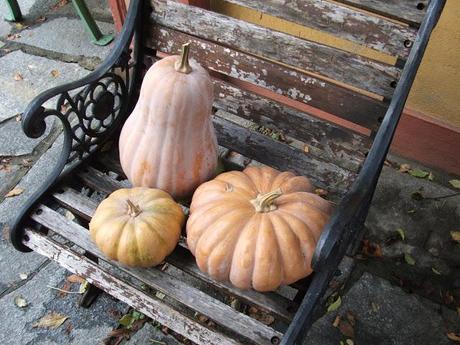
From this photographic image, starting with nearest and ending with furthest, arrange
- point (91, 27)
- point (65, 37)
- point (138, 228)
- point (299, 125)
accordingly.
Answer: point (138, 228) < point (299, 125) < point (91, 27) < point (65, 37)

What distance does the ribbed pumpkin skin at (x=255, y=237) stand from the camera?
1584mm

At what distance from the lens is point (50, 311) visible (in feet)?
7.86

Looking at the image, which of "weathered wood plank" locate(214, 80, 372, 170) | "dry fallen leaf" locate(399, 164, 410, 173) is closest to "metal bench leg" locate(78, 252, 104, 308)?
"weathered wood plank" locate(214, 80, 372, 170)

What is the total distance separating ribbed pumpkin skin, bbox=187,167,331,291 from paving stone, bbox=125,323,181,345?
748 millimetres

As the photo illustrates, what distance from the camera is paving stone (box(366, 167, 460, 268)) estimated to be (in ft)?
8.63

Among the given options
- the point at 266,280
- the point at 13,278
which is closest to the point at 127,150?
the point at 266,280

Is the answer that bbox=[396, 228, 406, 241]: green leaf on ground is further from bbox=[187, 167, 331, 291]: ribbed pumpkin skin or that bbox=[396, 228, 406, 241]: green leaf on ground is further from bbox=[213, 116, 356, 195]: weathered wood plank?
bbox=[187, 167, 331, 291]: ribbed pumpkin skin

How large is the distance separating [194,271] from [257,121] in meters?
0.73

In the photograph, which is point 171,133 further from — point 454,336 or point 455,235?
point 455,235

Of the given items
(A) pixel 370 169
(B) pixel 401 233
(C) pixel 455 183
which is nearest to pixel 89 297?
(A) pixel 370 169

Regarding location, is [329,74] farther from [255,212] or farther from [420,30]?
[255,212]

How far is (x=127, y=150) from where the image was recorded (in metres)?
1.91

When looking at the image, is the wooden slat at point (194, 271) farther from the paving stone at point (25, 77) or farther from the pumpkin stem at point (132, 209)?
the paving stone at point (25, 77)

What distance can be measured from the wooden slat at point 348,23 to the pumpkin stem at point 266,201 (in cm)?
66
